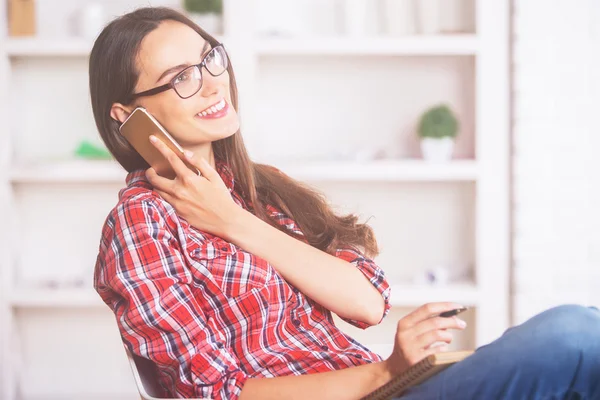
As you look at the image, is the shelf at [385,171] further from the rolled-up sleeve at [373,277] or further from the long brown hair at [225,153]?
the rolled-up sleeve at [373,277]

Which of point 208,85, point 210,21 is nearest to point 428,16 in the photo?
point 210,21

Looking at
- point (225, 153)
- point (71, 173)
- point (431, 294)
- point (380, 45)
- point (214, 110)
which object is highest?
point (380, 45)

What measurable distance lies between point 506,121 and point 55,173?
73.4 inches

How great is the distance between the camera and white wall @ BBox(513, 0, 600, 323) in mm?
3248

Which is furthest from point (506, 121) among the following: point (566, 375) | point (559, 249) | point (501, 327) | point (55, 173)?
point (566, 375)

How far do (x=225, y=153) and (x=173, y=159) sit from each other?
271 mm

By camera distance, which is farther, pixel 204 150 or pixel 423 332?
pixel 204 150

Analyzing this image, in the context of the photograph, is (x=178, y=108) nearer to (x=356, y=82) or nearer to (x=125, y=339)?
(x=125, y=339)

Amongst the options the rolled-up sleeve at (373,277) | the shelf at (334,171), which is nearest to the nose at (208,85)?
the rolled-up sleeve at (373,277)

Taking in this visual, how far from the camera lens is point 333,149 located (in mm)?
3516

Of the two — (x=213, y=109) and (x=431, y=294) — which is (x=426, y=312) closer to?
(x=213, y=109)

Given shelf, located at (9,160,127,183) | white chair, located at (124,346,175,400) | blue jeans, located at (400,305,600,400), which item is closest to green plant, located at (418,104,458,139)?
shelf, located at (9,160,127,183)

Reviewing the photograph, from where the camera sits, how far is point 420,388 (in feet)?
3.97

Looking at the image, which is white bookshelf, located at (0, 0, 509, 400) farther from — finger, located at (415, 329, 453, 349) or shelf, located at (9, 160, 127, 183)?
finger, located at (415, 329, 453, 349)
